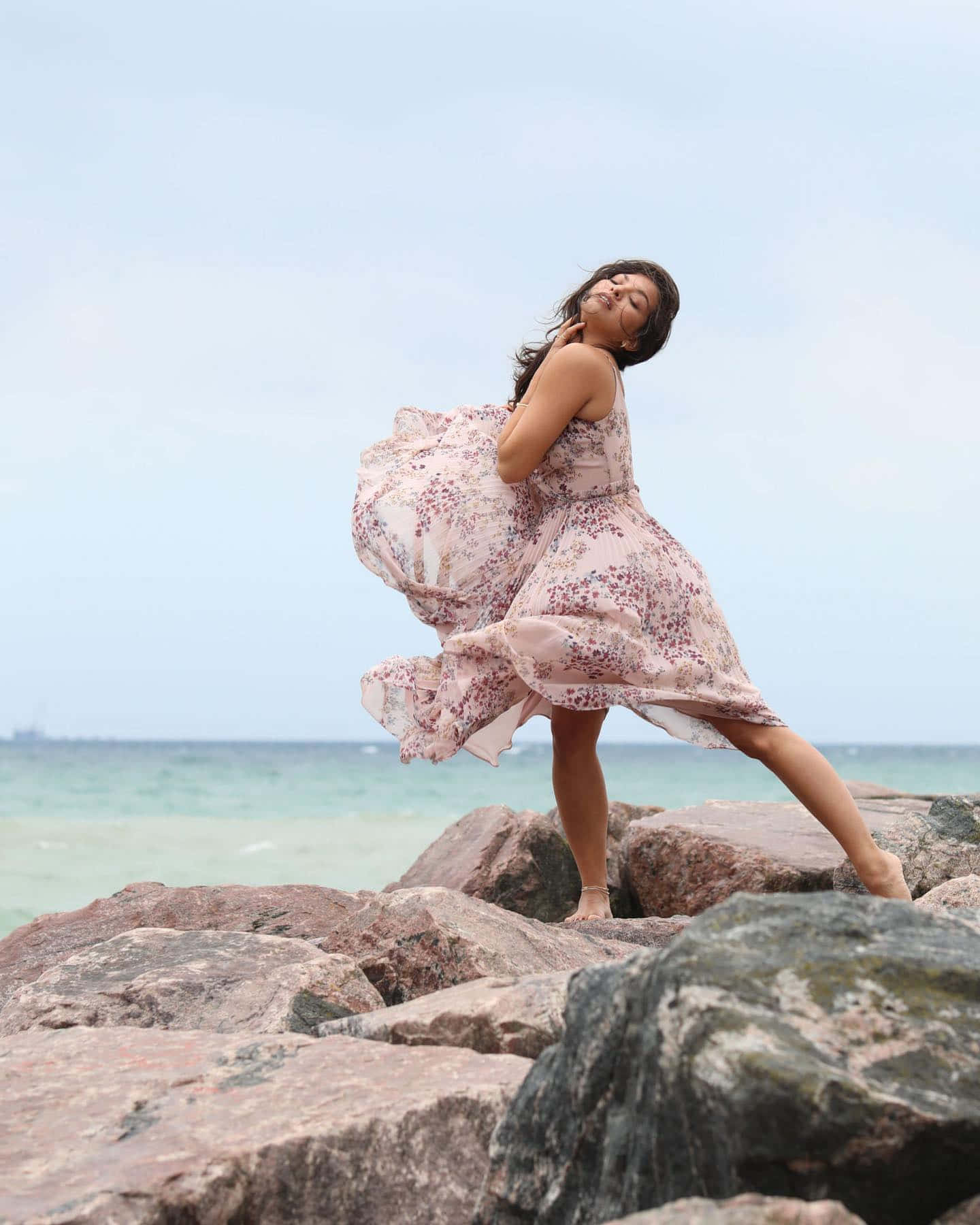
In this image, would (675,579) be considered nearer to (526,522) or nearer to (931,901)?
(526,522)

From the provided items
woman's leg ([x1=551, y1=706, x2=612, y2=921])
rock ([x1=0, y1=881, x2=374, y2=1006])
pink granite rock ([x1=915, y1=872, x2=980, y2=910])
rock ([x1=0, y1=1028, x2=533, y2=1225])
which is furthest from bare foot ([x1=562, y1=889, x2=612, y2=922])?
rock ([x1=0, y1=1028, x2=533, y2=1225])

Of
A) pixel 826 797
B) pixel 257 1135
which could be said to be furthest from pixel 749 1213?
pixel 826 797

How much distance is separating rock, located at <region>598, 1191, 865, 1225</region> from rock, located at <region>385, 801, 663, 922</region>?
12.1 ft

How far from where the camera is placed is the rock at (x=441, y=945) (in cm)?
322

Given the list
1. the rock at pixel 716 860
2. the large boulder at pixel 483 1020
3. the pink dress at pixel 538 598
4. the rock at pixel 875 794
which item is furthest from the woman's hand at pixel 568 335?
the rock at pixel 875 794

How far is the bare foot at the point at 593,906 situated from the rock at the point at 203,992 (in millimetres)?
1431

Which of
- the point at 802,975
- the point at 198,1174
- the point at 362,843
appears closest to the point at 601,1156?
the point at 802,975

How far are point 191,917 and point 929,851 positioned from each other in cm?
279

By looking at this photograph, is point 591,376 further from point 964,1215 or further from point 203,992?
point 964,1215

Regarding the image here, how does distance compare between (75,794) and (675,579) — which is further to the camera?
(75,794)

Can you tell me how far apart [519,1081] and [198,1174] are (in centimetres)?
54

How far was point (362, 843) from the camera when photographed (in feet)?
53.9

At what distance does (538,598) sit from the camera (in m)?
4.08

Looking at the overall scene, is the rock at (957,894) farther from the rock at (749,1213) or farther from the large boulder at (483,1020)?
the rock at (749,1213)
